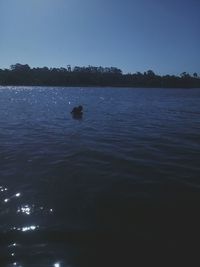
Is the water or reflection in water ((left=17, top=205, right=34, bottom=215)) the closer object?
the water

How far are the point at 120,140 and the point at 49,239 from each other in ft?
44.8

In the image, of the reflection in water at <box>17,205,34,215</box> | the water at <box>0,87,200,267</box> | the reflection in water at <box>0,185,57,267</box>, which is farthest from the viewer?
the reflection in water at <box>17,205,34,215</box>

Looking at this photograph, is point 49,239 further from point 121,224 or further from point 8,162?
point 8,162

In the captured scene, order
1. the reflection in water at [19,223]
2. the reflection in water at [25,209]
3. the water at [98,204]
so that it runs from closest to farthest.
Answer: the reflection in water at [19,223] → the water at [98,204] → the reflection in water at [25,209]

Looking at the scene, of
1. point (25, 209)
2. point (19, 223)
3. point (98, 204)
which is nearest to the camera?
point (19, 223)

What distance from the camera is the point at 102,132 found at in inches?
958

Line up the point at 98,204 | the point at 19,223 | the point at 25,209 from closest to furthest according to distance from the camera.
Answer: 1. the point at 19,223
2. the point at 25,209
3. the point at 98,204

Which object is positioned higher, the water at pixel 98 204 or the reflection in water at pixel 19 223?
the reflection in water at pixel 19 223

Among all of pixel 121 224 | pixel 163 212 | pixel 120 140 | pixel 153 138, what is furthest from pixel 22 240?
pixel 153 138

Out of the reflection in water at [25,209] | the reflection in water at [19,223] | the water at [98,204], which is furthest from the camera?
the reflection in water at [25,209]

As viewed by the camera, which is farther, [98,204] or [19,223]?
[98,204]

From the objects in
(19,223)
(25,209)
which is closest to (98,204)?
(25,209)

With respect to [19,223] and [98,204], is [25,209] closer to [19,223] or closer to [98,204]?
[19,223]

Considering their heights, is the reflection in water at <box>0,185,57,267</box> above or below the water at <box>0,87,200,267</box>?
above
